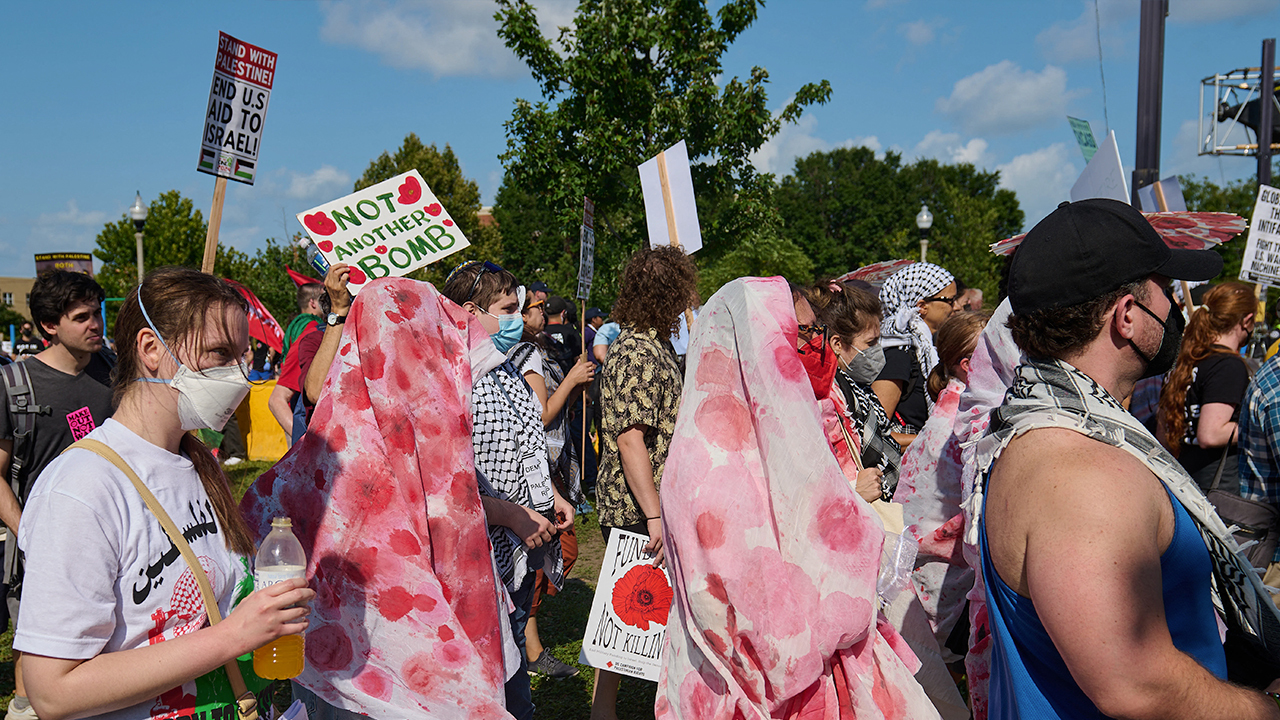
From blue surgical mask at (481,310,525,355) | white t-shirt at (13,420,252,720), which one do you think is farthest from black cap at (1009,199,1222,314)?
blue surgical mask at (481,310,525,355)

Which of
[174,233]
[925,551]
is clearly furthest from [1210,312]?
[174,233]

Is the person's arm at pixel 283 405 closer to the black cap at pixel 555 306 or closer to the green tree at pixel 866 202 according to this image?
the black cap at pixel 555 306

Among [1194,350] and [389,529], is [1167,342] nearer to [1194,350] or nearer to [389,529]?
[389,529]

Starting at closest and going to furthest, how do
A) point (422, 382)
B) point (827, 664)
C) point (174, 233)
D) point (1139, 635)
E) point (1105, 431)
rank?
point (1139, 635)
point (1105, 431)
point (827, 664)
point (422, 382)
point (174, 233)

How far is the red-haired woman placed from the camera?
433 cm

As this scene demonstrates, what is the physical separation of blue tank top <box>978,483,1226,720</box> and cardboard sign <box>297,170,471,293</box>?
307cm

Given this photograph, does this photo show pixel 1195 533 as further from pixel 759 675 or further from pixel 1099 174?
pixel 1099 174

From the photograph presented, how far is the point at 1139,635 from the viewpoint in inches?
57.4

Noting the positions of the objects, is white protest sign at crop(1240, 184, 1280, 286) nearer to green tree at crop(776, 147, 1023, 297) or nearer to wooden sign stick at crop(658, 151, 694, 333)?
wooden sign stick at crop(658, 151, 694, 333)

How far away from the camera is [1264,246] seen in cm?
802

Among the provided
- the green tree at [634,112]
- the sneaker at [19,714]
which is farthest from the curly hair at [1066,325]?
the green tree at [634,112]

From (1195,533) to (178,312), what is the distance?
2217 millimetres

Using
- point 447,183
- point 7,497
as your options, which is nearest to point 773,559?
point 7,497

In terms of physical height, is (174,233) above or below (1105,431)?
above
